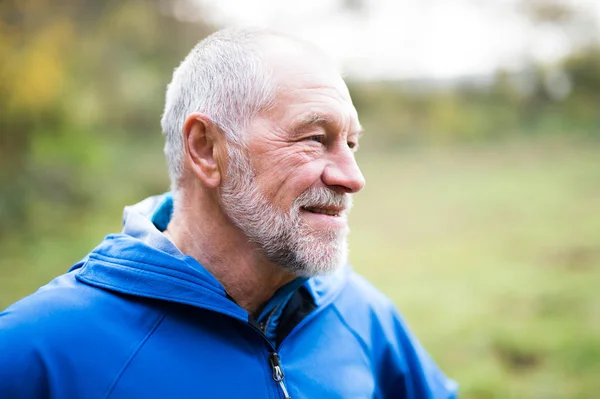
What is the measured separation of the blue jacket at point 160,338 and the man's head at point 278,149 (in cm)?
16

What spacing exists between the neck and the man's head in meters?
0.03

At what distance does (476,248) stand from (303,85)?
6.24ft

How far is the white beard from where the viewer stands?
1.27 metres

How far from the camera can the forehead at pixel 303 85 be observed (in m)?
1.27

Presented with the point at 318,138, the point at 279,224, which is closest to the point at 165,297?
the point at 279,224

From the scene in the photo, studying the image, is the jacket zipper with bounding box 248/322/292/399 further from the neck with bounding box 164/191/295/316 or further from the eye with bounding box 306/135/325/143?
the eye with bounding box 306/135/325/143

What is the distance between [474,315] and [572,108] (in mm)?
1350

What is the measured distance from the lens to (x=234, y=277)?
1321 mm

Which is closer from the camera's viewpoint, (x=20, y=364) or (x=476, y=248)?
(x=20, y=364)

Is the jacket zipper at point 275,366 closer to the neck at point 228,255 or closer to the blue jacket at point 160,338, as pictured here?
the blue jacket at point 160,338

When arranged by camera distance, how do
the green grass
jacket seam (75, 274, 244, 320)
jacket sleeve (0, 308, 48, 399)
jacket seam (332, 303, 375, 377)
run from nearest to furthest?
jacket sleeve (0, 308, 48, 399) → jacket seam (75, 274, 244, 320) → jacket seam (332, 303, 375, 377) → the green grass

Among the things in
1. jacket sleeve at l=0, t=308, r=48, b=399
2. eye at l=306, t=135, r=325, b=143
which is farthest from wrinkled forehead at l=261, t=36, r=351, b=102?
jacket sleeve at l=0, t=308, r=48, b=399

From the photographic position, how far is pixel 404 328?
155 centimetres

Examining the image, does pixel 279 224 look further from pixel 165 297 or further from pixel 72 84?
pixel 72 84
